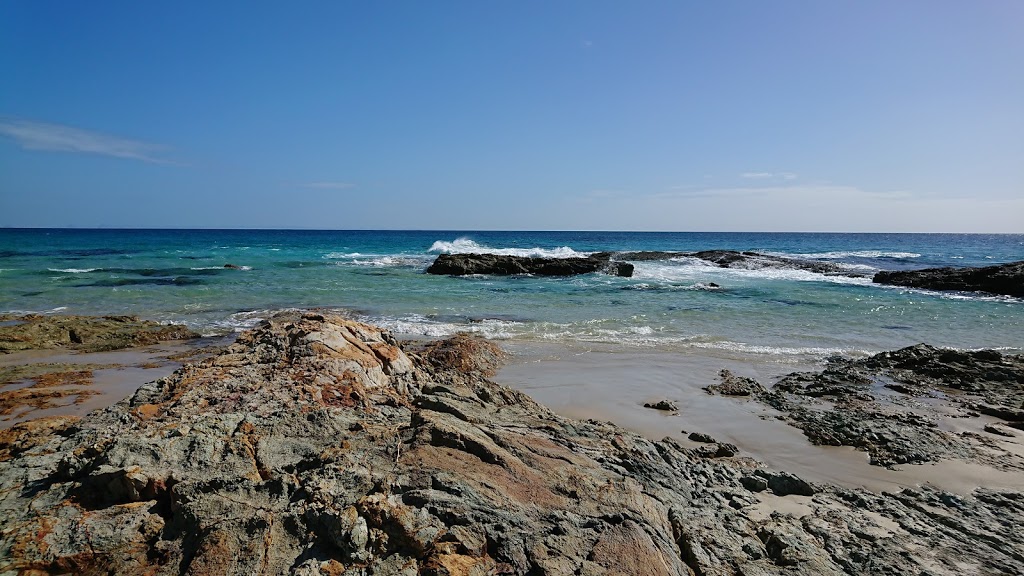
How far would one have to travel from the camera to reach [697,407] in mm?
6898

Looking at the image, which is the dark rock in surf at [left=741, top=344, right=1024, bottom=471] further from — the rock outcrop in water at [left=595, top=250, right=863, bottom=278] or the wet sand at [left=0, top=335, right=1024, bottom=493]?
the rock outcrop in water at [left=595, top=250, right=863, bottom=278]

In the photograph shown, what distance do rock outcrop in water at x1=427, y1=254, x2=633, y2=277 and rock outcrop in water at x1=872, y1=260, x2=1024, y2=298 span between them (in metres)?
12.4

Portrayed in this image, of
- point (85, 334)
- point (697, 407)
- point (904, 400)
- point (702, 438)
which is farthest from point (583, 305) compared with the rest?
point (85, 334)

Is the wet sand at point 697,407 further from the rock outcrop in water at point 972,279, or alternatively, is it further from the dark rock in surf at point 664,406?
the rock outcrop in water at point 972,279

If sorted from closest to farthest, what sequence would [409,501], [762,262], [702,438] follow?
[409,501] → [702,438] → [762,262]

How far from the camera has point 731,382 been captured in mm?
7875

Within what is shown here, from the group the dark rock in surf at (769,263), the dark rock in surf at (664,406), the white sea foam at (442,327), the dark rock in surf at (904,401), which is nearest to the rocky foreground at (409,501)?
the dark rock in surf at (904,401)

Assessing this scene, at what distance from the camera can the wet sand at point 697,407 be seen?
4902 mm

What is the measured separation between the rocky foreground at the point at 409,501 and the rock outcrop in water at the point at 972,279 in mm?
22340

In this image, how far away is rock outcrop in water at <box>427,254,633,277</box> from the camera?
2722 centimetres

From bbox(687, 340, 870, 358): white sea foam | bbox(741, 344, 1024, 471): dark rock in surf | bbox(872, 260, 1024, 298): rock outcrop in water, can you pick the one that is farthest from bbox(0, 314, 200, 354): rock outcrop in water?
bbox(872, 260, 1024, 298): rock outcrop in water

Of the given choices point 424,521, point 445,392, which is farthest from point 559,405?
point 424,521

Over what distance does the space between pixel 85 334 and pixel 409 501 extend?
11794mm

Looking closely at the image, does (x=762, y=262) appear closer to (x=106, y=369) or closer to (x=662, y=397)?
(x=662, y=397)
